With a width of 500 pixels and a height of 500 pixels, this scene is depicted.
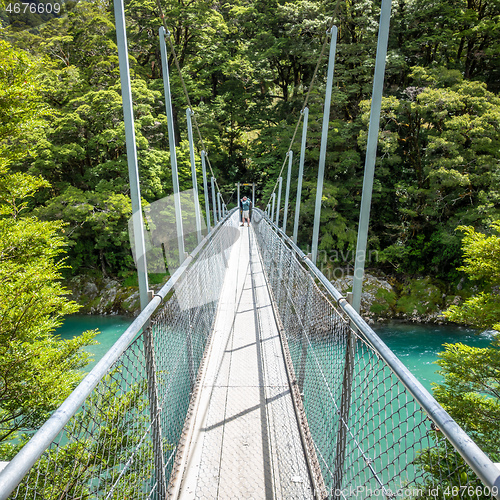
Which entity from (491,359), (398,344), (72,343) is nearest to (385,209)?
(398,344)

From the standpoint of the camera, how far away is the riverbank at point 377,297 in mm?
9703

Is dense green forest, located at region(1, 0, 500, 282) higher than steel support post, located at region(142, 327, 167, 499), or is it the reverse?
dense green forest, located at region(1, 0, 500, 282)

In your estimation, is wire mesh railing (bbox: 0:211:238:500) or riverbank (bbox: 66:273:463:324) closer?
wire mesh railing (bbox: 0:211:238:500)

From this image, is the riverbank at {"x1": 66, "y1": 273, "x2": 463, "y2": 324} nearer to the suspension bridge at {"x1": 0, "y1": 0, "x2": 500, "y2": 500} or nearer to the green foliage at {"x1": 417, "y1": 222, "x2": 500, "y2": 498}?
the green foliage at {"x1": 417, "y1": 222, "x2": 500, "y2": 498}

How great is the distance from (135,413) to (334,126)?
11122 millimetres

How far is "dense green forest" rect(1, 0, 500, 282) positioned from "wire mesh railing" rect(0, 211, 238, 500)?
28.1 feet

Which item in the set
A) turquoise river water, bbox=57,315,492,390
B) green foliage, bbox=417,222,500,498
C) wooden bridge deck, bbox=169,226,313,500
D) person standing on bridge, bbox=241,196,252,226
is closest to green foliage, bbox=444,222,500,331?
green foliage, bbox=417,222,500,498

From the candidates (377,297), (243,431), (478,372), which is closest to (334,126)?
(377,297)

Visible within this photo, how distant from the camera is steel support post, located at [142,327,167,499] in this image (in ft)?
3.97

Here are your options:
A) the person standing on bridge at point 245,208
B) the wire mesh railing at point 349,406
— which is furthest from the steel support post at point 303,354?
the person standing on bridge at point 245,208

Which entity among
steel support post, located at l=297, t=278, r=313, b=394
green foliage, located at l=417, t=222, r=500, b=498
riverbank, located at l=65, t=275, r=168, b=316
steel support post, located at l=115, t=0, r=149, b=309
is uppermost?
steel support post, located at l=115, t=0, r=149, b=309

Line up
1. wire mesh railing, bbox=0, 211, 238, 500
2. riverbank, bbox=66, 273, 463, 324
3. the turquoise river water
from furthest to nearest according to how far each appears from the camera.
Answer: riverbank, bbox=66, 273, 463, 324 → the turquoise river water → wire mesh railing, bbox=0, 211, 238, 500

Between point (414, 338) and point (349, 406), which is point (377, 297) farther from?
point (349, 406)

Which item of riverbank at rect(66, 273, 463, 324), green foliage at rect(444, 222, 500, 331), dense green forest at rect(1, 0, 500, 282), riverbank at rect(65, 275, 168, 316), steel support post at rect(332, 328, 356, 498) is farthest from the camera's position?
riverbank at rect(65, 275, 168, 316)
